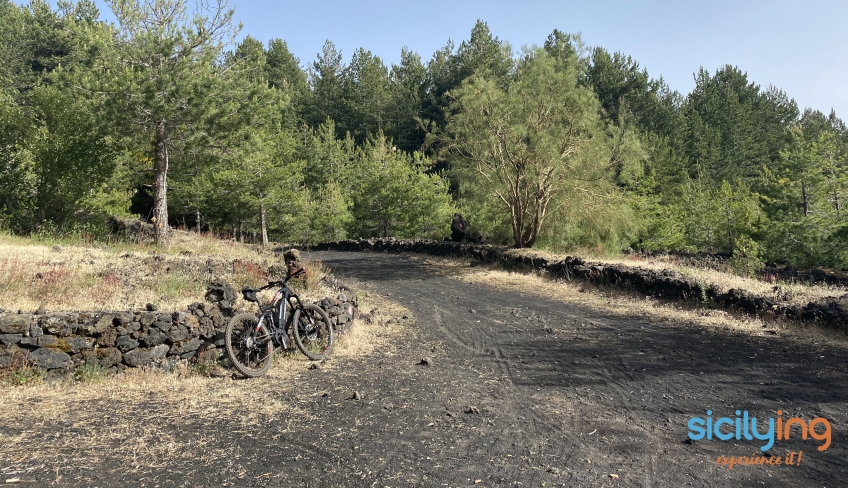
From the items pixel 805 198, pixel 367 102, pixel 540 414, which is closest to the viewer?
pixel 540 414

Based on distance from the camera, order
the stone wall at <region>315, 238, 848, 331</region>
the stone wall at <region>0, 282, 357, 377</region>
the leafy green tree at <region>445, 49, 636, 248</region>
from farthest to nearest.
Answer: the leafy green tree at <region>445, 49, 636, 248</region> < the stone wall at <region>315, 238, 848, 331</region> < the stone wall at <region>0, 282, 357, 377</region>

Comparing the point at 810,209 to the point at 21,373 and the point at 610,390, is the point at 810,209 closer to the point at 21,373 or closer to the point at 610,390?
the point at 610,390

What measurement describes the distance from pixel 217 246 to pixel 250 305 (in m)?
8.71

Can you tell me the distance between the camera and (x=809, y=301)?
9.36 m

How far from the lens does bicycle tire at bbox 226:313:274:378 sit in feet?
21.0

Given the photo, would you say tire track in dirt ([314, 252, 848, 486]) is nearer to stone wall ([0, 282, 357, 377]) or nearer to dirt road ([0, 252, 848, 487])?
dirt road ([0, 252, 848, 487])

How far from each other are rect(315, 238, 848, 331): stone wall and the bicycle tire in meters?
8.62

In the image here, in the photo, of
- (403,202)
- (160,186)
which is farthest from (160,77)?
(403,202)

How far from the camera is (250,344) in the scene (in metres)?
6.44

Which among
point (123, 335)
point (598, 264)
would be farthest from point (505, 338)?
point (598, 264)

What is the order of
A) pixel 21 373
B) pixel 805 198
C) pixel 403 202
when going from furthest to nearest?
pixel 403 202 → pixel 805 198 → pixel 21 373

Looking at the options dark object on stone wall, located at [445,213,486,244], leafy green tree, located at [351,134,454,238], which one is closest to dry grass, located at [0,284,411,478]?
dark object on stone wall, located at [445,213,486,244]
